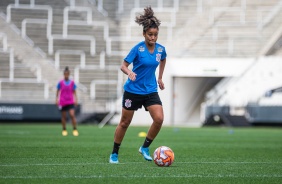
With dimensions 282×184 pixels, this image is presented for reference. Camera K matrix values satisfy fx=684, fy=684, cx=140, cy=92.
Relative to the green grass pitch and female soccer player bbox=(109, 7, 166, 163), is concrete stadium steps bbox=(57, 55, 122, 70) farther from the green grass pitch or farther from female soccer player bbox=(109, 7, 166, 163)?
female soccer player bbox=(109, 7, 166, 163)

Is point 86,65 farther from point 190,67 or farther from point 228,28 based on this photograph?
point 228,28

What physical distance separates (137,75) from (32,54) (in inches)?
974

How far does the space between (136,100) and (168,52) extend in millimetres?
24546

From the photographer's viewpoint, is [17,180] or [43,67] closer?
[17,180]

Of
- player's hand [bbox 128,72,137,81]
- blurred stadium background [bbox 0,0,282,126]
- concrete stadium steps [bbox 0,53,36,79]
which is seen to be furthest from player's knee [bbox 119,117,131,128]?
concrete stadium steps [bbox 0,53,36,79]

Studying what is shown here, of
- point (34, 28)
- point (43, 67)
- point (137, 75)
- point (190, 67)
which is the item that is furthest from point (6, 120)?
point (137, 75)

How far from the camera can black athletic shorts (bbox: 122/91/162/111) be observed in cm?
970

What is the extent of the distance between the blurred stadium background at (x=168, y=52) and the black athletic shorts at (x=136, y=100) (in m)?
21.4

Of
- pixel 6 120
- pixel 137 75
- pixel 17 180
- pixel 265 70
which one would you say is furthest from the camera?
pixel 265 70

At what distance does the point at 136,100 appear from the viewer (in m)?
9.71

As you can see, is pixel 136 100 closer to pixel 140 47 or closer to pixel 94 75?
pixel 140 47

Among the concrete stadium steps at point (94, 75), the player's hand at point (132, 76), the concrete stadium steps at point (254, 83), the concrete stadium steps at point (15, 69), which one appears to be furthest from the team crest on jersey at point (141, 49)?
the concrete stadium steps at point (94, 75)

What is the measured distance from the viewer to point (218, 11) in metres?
35.1

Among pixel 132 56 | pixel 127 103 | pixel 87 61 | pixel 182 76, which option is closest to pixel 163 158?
pixel 127 103
